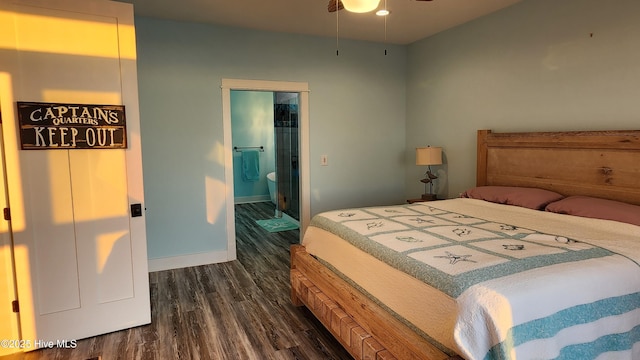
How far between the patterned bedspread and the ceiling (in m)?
2.22

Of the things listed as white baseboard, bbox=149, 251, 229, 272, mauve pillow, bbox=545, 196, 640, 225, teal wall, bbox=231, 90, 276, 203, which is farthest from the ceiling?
teal wall, bbox=231, 90, 276, 203

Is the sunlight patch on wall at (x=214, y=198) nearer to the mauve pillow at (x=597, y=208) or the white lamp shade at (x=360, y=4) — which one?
the white lamp shade at (x=360, y=4)

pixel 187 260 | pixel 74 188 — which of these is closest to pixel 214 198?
pixel 187 260

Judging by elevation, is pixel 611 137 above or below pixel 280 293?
above

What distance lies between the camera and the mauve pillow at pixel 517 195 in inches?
117


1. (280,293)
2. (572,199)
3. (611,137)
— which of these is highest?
(611,137)

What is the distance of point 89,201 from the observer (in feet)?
8.40

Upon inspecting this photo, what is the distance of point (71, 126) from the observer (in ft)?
8.12

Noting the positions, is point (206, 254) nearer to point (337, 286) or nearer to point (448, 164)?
point (337, 286)

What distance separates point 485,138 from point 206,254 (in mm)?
3203

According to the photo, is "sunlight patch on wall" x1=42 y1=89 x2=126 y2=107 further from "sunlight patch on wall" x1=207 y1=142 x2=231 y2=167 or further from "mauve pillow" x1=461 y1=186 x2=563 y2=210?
"mauve pillow" x1=461 y1=186 x2=563 y2=210

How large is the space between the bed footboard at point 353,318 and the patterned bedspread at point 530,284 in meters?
Answer: 0.26

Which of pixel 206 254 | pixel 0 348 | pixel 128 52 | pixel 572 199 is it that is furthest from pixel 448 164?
pixel 0 348

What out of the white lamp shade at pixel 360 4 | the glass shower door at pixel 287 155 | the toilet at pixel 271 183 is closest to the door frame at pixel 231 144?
the glass shower door at pixel 287 155
